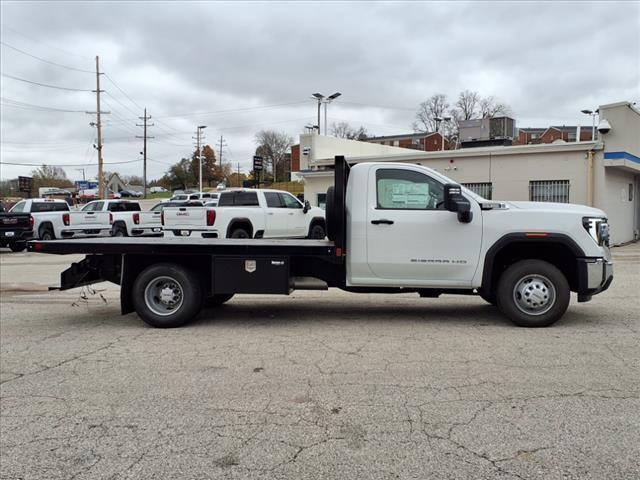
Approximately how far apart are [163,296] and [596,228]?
571 centimetres

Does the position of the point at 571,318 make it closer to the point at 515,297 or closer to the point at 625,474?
the point at 515,297

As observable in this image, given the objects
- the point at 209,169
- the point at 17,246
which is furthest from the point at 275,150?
the point at 17,246

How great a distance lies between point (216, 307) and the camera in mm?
9000

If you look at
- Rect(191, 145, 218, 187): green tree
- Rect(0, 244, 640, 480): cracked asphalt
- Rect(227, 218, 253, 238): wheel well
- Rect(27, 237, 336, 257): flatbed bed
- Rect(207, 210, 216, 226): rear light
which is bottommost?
Rect(0, 244, 640, 480): cracked asphalt

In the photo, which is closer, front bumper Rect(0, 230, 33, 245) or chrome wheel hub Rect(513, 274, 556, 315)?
chrome wheel hub Rect(513, 274, 556, 315)

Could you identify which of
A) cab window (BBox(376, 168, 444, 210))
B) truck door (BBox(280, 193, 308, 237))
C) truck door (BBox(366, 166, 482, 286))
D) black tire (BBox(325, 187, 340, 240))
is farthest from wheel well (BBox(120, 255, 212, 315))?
truck door (BBox(280, 193, 308, 237))

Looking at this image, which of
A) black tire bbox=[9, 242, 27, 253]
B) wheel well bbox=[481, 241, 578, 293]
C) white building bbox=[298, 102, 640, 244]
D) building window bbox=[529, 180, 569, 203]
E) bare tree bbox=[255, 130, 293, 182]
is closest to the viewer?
wheel well bbox=[481, 241, 578, 293]

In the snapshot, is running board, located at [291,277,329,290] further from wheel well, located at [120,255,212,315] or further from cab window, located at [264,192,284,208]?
cab window, located at [264,192,284,208]

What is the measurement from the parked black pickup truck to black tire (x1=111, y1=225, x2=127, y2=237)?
326 centimetres

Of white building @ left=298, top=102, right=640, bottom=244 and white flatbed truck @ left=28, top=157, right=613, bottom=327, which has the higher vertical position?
white building @ left=298, top=102, right=640, bottom=244

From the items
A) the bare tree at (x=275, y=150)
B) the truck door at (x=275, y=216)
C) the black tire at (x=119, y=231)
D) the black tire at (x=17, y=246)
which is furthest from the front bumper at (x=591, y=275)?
the bare tree at (x=275, y=150)

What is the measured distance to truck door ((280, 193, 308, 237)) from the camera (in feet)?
59.8

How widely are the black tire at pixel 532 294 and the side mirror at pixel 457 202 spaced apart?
93cm

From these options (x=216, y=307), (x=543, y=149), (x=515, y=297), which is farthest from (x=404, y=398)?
(x=543, y=149)
